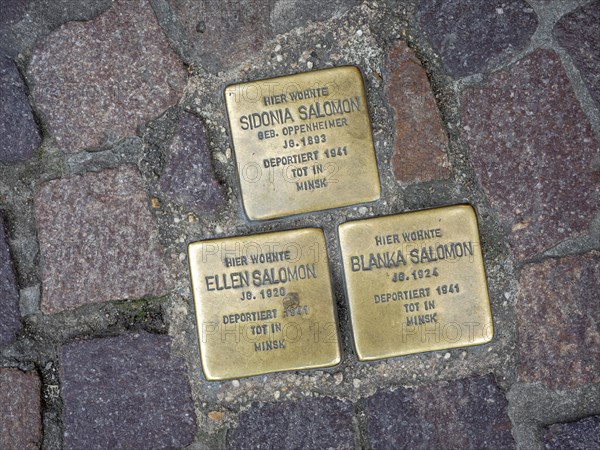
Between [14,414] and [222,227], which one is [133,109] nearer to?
[222,227]

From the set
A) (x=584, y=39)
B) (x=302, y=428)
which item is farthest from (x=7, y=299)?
(x=584, y=39)

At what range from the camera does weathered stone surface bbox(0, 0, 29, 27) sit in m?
1.21

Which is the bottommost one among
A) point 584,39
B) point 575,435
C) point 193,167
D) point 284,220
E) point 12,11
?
point 575,435

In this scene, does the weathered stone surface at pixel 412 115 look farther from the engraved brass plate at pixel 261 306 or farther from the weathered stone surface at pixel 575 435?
the weathered stone surface at pixel 575 435

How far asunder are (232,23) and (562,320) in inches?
34.3

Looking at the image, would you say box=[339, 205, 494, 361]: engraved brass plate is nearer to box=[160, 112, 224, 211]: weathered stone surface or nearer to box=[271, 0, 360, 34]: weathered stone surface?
box=[160, 112, 224, 211]: weathered stone surface

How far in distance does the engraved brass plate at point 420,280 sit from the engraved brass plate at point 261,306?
0.07 meters

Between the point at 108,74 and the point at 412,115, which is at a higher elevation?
the point at 108,74

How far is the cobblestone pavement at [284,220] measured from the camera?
1.20 meters

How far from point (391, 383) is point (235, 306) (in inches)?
13.7

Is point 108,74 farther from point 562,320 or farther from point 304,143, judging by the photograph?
point 562,320

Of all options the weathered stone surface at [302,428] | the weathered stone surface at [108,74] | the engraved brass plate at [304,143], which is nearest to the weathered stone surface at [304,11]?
the engraved brass plate at [304,143]

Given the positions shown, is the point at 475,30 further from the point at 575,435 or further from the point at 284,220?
the point at 575,435

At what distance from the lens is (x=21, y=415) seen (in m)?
1.23
